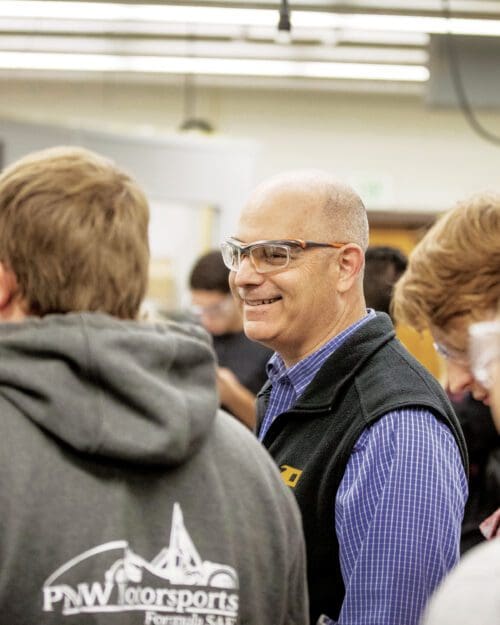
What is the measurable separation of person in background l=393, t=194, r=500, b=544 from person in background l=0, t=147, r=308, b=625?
60 cm

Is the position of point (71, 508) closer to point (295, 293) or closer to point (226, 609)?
point (226, 609)

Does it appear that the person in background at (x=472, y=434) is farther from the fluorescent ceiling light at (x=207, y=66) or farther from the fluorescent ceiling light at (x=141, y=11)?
the fluorescent ceiling light at (x=207, y=66)

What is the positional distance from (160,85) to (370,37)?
7.16 feet

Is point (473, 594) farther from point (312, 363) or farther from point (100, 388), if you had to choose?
point (312, 363)

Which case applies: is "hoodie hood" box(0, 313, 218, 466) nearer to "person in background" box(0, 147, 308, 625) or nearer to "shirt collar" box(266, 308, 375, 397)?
"person in background" box(0, 147, 308, 625)

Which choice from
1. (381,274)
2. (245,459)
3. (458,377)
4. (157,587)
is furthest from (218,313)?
(157,587)

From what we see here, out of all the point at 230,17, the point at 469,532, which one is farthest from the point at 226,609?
the point at 230,17

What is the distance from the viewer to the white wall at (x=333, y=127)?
768cm

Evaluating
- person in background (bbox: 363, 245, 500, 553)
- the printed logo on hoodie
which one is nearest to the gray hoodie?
the printed logo on hoodie

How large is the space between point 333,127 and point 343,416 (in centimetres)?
630

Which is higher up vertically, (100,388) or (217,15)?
(217,15)

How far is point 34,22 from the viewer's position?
5.91 metres

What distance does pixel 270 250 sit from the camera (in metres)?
1.96

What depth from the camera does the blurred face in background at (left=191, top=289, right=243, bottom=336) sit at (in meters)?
3.69
